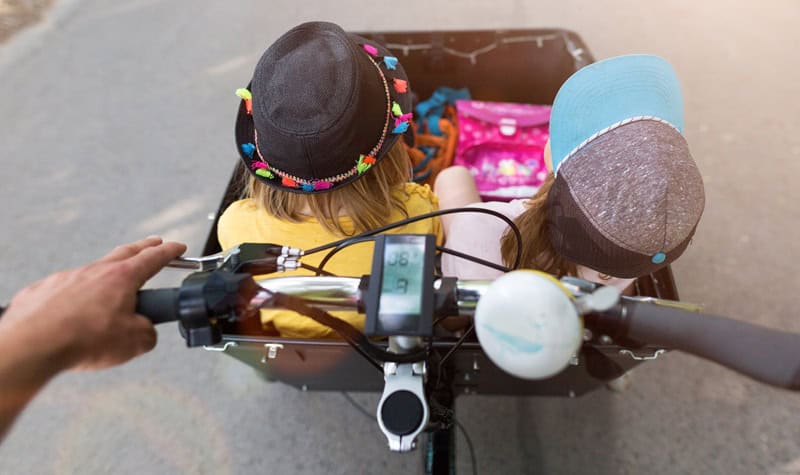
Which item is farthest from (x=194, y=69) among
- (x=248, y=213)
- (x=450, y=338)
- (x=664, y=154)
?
(x=664, y=154)

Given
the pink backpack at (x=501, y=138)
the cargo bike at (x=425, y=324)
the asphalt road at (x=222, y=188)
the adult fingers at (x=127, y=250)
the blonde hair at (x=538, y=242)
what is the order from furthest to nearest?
the pink backpack at (x=501, y=138)
the asphalt road at (x=222, y=188)
the blonde hair at (x=538, y=242)
the adult fingers at (x=127, y=250)
the cargo bike at (x=425, y=324)

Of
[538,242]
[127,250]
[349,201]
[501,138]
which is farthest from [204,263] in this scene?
[501,138]

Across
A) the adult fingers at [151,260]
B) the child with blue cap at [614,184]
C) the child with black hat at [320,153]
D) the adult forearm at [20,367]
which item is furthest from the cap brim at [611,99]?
the adult forearm at [20,367]

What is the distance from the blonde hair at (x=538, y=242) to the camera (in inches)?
28.1

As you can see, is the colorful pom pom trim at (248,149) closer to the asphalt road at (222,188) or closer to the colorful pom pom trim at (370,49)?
the colorful pom pom trim at (370,49)

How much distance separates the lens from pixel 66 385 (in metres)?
1.25

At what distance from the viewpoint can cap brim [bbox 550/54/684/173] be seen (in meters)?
0.68

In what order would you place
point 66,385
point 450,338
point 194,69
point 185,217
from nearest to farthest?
point 450,338, point 66,385, point 185,217, point 194,69

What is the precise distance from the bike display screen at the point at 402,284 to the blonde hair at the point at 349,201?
0.31 m

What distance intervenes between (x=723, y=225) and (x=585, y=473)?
0.83 m

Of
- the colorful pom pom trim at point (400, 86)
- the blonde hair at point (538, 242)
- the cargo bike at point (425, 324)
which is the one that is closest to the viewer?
the cargo bike at point (425, 324)

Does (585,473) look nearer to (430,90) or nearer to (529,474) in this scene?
(529,474)

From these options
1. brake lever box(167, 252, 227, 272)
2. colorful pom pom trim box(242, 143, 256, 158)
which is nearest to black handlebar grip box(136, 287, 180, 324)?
brake lever box(167, 252, 227, 272)

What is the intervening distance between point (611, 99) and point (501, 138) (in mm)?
729
